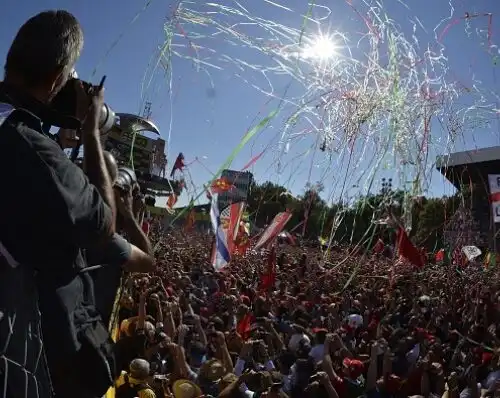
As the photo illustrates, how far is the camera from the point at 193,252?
1780 centimetres

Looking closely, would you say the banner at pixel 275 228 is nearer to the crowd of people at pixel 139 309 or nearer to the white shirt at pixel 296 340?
the crowd of people at pixel 139 309

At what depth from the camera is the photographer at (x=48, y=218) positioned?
3.59 ft

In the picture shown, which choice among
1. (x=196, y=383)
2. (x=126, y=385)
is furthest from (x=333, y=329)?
(x=126, y=385)

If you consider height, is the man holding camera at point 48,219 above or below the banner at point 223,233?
below

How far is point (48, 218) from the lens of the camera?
109 cm

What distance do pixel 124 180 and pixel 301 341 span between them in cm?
469

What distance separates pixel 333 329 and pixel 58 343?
6457 mm

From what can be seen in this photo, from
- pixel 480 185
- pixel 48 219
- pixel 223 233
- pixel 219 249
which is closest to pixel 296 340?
pixel 219 249

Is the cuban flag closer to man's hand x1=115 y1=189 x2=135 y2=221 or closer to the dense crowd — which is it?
the dense crowd

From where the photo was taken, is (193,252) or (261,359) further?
(193,252)

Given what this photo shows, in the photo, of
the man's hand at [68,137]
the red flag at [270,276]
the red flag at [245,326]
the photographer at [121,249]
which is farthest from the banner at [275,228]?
the man's hand at [68,137]

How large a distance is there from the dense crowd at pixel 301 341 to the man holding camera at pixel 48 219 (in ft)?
3.32

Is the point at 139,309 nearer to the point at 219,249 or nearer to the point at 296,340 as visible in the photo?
the point at 296,340

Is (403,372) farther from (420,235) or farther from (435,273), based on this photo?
(420,235)
